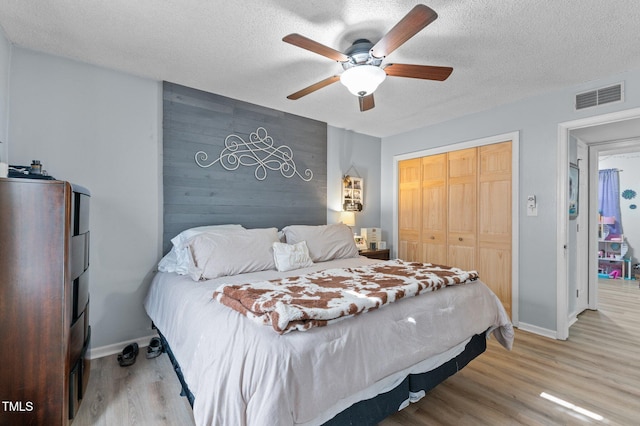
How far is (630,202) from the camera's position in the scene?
5758 mm

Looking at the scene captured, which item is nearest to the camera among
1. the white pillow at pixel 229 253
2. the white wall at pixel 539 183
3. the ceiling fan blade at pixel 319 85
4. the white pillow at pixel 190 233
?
the ceiling fan blade at pixel 319 85

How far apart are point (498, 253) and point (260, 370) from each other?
3139mm

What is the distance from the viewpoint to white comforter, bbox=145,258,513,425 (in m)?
1.19

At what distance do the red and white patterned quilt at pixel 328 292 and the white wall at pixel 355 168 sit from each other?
176 cm

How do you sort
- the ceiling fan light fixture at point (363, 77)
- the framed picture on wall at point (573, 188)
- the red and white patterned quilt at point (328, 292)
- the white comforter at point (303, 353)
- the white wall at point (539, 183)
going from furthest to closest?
1. the framed picture on wall at point (573, 188)
2. the white wall at point (539, 183)
3. the ceiling fan light fixture at point (363, 77)
4. the red and white patterned quilt at point (328, 292)
5. the white comforter at point (303, 353)

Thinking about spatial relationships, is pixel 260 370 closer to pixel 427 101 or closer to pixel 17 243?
pixel 17 243

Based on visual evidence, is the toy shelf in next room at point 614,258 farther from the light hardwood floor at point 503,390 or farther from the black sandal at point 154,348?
the black sandal at point 154,348

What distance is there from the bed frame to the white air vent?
2.42 meters

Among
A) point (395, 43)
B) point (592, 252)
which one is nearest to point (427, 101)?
point (395, 43)

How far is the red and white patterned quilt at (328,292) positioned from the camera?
1345 mm

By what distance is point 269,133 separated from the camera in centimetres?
345

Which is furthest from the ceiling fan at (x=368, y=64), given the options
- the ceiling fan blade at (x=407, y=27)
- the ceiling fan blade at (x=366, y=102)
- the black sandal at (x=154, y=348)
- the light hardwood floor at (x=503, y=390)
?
the black sandal at (x=154, y=348)

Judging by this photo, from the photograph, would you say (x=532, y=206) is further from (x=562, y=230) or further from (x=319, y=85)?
(x=319, y=85)

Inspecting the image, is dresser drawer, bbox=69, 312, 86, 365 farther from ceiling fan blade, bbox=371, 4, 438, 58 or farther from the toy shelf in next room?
the toy shelf in next room
